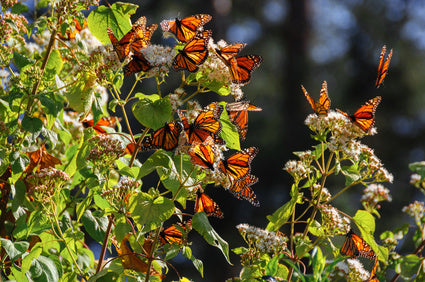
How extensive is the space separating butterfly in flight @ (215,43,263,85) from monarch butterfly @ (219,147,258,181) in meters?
0.23

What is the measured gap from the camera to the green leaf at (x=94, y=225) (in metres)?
1.74

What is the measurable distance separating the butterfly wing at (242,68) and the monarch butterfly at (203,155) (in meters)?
0.23

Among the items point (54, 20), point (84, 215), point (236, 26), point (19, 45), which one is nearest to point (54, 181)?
point (84, 215)

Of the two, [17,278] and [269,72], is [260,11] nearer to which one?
[269,72]

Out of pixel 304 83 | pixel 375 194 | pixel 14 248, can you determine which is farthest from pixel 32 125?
pixel 304 83

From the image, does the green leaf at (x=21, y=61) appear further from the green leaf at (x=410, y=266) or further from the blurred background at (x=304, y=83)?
the blurred background at (x=304, y=83)

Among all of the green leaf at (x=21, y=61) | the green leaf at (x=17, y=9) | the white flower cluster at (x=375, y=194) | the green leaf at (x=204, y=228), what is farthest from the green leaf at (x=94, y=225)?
the white flower cluster at (x=375, y=194)

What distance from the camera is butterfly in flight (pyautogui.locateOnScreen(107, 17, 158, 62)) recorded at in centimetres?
150

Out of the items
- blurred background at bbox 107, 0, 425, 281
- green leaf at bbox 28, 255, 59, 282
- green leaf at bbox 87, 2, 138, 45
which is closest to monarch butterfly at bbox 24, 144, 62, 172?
green leaf at bbox 28, 255, 59, 282

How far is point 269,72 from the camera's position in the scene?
354 inches

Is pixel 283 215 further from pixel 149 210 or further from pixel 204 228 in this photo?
pixel 149 210

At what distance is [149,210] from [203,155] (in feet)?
0.73

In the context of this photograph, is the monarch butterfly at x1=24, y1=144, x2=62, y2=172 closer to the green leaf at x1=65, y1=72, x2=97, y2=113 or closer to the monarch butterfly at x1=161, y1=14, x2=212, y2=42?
the green leaf at x1=65, y1=72, x2=97, y2=113

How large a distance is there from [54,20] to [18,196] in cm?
65
